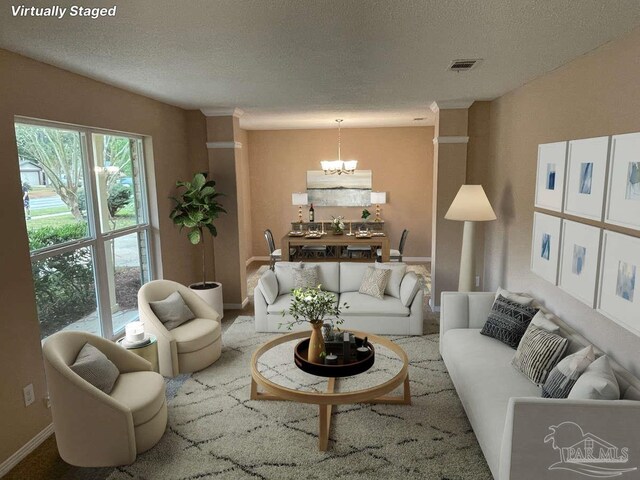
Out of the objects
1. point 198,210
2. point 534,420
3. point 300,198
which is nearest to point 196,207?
point 198,210

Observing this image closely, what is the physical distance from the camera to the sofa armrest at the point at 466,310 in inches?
163

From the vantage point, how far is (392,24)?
94.0 inches

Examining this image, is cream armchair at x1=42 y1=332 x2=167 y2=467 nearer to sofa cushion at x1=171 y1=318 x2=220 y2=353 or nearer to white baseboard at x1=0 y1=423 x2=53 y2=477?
white baseboard at x1=0 y1=423 x2=53 y2=477

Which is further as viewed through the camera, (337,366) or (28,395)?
(337,366)

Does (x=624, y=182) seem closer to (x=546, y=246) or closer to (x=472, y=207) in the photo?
(x=546, y=246)

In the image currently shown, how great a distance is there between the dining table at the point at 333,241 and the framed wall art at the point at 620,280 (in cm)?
422

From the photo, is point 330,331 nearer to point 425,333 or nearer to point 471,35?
point 425,333

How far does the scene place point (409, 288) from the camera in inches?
196

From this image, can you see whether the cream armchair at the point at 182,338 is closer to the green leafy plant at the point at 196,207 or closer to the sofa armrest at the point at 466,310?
the green leafy plant at the point at 196,207

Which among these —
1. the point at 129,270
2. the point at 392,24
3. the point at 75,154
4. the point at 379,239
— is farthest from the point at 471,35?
the point at 379,239

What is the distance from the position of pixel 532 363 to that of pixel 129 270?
4.02 m

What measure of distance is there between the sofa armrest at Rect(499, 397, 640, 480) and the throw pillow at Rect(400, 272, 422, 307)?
106 inches

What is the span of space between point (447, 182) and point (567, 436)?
3.83 m

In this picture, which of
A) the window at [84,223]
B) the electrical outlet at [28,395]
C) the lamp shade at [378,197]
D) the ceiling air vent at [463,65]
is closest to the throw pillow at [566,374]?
the ceiling air vent at [463,65]
